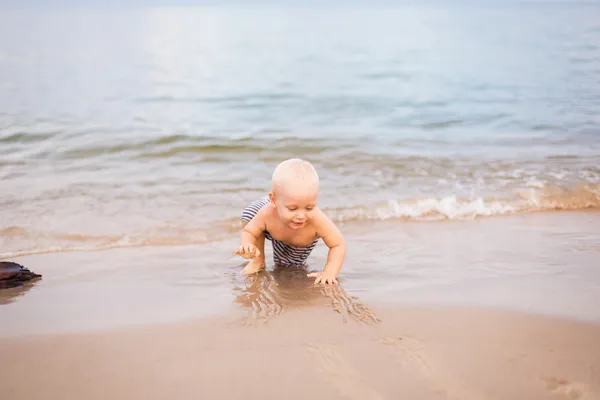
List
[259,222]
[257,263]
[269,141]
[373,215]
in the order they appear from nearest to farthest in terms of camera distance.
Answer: [259,222], [257,263], [373,215], [269,141]

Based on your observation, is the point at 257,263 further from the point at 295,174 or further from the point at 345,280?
the point at 295,174

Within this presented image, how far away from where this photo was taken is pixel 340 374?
2.76 metres

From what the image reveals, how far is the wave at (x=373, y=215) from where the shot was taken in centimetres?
521

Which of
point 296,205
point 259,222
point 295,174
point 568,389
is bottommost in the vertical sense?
point 568,389

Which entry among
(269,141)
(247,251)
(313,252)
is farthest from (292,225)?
(269,141)

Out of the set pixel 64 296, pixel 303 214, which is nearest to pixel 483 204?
pixel 303 214

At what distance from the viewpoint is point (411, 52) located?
24.1 m

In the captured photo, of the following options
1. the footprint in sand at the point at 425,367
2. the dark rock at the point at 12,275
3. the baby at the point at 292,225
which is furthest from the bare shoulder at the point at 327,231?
the dark rock at the point at 12,275

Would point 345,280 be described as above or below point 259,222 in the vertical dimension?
below

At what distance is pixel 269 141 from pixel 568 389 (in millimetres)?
7219

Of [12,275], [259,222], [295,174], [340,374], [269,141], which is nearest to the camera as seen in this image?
[340,374]

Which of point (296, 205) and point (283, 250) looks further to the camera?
point (283, 250)

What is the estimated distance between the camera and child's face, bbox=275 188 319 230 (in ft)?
12.1

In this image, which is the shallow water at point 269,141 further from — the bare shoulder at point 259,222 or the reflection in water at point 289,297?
the reflection in water at point 289,297
